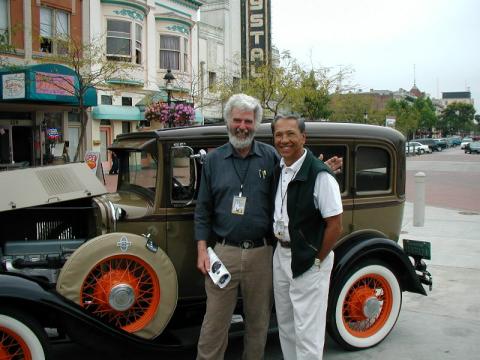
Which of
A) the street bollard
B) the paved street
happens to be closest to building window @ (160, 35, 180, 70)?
the street bollard

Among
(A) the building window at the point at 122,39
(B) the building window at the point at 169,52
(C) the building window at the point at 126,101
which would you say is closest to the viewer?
(A) the building window at the point at 122,39

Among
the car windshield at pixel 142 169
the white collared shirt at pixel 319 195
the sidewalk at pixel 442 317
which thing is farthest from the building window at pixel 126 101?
the white collared shirt at pixel 319 195

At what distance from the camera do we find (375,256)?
4125mm

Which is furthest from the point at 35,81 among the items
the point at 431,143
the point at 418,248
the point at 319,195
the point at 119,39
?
the point at 431,143

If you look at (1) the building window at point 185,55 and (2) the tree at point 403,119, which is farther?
(2) the tree at point 403,119

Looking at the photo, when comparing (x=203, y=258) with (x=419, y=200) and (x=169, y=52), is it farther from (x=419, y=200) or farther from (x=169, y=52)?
(x=169, y=52)

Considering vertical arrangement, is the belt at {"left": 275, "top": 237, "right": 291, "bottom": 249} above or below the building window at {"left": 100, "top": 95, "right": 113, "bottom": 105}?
below

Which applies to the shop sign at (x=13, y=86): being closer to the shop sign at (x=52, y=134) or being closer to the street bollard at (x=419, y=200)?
the shop sign at (x=52, y=134)

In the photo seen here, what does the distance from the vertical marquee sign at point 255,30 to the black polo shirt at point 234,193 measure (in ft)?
86.8

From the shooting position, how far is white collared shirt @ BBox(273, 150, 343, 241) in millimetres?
2914

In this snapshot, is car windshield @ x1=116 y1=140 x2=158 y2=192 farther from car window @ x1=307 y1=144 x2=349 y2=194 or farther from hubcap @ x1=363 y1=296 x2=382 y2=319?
hubcap @ x1=363 y1=296 x2=382 y2=319

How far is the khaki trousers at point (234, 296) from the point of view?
10.3 feet

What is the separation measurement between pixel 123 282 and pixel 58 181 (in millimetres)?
1109

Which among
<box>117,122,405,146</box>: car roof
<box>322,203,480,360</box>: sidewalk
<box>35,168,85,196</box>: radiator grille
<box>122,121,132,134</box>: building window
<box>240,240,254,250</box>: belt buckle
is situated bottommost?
<box>322,203,480,360</box>: sidewalk
